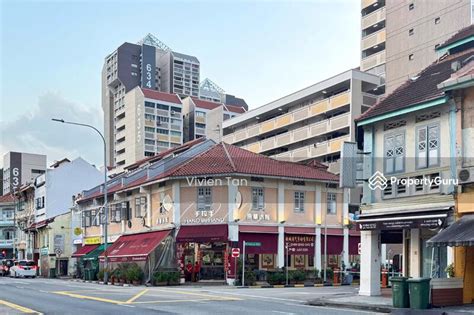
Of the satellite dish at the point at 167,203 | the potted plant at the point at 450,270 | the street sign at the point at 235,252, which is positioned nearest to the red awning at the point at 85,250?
the satellite dish at the point at 167,203

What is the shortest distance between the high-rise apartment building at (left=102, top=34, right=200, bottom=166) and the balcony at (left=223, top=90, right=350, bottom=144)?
39.6 m

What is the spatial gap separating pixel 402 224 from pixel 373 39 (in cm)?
5020

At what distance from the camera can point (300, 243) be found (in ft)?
134

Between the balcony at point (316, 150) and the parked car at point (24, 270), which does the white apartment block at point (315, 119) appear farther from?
the parked car at point (24, 270)

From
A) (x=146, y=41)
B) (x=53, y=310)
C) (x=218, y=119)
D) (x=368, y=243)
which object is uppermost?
(x=146, y=41)

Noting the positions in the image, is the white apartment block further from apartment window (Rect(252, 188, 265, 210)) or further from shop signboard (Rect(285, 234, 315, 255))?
apartment window (Rect(252, 188, 265, 210))

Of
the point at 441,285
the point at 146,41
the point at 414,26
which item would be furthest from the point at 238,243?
the point at 146,41

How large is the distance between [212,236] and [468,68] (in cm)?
2093

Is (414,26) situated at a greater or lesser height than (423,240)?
greater

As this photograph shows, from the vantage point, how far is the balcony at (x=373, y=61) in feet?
223

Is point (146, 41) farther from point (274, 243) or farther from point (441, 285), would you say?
point (441, 285)

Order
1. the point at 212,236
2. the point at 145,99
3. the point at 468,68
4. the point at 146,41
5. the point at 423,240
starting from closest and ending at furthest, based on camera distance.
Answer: the point at 468,68 → the point at 423,240 → the point at 212,236 → the point at 145,99 → the point at 146,41

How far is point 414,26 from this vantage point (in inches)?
2463
